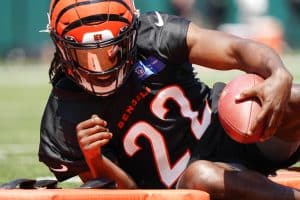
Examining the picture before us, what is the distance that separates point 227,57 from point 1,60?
461 inches

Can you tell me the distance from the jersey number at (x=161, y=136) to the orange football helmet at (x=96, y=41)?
203mm

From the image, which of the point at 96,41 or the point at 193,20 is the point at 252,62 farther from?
the point at 193,20

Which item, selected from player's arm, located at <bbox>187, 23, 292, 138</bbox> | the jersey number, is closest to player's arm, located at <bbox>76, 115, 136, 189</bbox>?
the jersey number

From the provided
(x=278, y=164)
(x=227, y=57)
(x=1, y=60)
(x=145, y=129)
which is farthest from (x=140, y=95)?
(x=1, y=60)

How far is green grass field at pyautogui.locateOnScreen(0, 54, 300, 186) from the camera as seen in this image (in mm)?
4622

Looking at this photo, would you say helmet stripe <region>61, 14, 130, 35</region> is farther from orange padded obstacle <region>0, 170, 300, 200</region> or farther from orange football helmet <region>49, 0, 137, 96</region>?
orange padded obstacle <region>0, 170, 300, 200</region>

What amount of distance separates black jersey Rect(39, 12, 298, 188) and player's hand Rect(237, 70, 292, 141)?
0.47 metres

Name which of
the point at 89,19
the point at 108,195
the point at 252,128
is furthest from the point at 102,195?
the point at 89,19

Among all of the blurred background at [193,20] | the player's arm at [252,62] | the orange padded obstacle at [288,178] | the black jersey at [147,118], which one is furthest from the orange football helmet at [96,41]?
the blurred background at [193,20]

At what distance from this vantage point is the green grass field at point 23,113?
462 cm

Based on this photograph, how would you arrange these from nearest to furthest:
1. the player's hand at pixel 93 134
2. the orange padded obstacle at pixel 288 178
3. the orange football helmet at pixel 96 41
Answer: the player's hand at pixel 93 134 → the orange football helmet at pixel 96 41 → the orange padded obstacle at pixel 288 178

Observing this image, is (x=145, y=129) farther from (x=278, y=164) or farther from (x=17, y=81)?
(x=17, y=81)

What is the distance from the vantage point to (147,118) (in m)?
3.32

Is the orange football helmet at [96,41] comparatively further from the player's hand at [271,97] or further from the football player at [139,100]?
the player's hand at [271,97]
